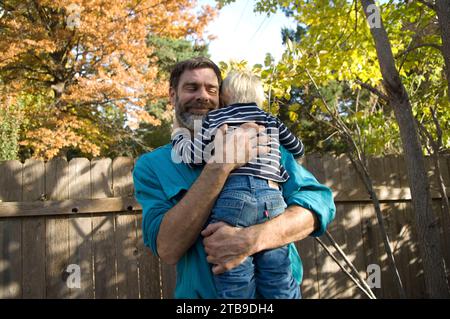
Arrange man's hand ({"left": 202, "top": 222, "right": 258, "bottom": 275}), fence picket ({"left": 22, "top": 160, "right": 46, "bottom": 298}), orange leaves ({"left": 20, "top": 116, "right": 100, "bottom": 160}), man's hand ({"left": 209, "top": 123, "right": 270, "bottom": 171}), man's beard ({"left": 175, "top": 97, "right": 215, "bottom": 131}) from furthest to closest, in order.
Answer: orange leaves ({"left": 20, "top": 116, "right": 100, "bottom": 160})
fence picket ({"left": 22, "top": 160, "right": 46, "bottom": 298})
man's beard ({"left": 175, "top": 97, "right": 215, "bottom": 131})
man's hand ({"left": 209, "top": 123, "right": 270, "bottom": 171})
man's hand ({"left": 202, "top": 222, "right": 258, "bottom": 275})

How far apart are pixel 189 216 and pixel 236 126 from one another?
0.44 metres

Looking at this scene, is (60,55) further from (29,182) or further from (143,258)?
(143,258)

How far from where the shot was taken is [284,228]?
1326mm

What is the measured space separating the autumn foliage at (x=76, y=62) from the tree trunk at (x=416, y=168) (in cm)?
673

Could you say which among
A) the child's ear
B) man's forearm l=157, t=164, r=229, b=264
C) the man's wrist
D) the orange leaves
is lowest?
man's forearm l=157, t=164, r=229, b=264

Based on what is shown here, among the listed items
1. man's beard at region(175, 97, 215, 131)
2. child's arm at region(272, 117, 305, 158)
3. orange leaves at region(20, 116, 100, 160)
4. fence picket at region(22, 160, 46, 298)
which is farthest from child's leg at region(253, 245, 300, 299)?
orange leaves at region(20, 116, 100, 160)

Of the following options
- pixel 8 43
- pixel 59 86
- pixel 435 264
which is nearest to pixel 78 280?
pixel 435 264

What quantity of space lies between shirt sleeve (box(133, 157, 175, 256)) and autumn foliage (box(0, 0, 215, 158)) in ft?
22.5

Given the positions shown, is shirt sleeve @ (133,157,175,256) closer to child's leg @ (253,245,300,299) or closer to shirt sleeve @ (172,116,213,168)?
shirt sleeve @ (172,116,213,168)

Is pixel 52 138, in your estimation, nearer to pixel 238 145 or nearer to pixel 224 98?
pixel 224 98

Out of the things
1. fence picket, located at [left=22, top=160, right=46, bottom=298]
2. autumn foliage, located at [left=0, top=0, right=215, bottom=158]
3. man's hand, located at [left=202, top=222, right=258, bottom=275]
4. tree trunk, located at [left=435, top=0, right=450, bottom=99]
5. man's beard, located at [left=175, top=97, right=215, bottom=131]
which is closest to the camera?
man's hand, located at [left=202, top=222, right=258, bottom=275]

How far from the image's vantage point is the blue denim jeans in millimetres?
1275

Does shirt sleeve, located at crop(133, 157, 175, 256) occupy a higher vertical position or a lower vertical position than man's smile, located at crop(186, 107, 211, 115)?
lower

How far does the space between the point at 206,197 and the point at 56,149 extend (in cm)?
713
